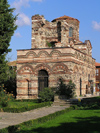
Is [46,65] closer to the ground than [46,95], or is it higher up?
higher up

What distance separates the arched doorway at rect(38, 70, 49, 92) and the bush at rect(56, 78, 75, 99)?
1908 millimetres

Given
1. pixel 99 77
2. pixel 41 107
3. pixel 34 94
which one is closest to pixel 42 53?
pixel 34 94

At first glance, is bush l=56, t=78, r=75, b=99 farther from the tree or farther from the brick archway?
the tree

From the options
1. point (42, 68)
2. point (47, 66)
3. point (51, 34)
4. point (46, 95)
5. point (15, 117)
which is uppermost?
point (51, 34)

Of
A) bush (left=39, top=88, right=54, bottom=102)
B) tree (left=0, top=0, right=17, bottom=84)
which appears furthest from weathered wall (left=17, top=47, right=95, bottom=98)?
tree (left=0, top=0, right=17, bottom=84)

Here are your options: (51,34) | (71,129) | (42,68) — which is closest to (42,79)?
(42,68)

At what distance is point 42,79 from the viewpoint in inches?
998

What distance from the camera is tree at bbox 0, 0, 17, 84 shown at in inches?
759

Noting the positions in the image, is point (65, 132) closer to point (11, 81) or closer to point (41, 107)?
point (41, 107)

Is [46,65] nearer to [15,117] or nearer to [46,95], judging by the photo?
[46,95]

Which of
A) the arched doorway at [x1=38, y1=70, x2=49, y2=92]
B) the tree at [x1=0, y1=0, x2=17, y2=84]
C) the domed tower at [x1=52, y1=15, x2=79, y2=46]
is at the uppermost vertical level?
the domed tower at [x1=52, y1=15, x2=79, y2=46]

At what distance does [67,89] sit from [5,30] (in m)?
8.37

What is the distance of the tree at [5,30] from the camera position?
63.3 feet

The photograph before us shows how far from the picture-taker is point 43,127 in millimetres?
9430
